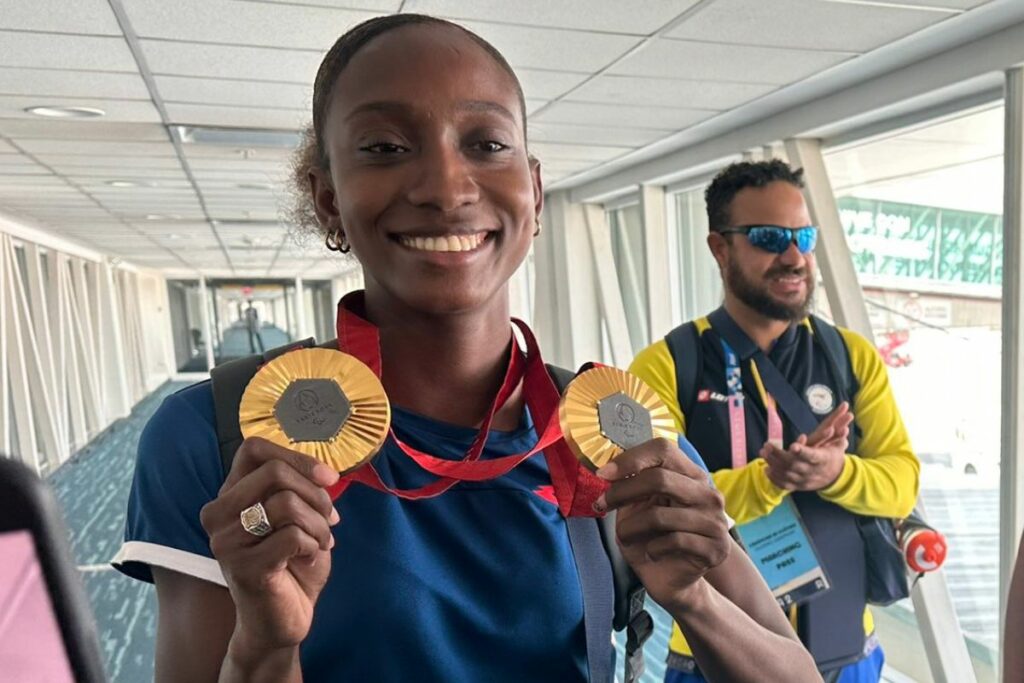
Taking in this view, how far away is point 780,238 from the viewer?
212 centimetres

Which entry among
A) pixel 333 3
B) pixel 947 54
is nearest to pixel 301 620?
pixel 333 3

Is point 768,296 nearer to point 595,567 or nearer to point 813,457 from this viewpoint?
point 813,457

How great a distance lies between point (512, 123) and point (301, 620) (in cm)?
57

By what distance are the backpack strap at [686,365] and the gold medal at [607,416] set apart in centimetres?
114

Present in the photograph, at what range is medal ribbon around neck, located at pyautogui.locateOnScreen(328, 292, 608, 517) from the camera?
2.63ft

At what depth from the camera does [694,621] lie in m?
0.82

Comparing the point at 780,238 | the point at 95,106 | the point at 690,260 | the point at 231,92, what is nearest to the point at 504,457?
the point at 780,238

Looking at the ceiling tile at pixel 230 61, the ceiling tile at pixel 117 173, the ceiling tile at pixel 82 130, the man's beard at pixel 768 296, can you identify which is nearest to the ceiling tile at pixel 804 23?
the man's beard at pixel 768 296

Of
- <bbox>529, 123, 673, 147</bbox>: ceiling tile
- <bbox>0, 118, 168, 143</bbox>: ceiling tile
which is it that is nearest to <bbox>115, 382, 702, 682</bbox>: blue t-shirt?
<bbox>529, 123, 673, 147</bbox>: ceiling tile

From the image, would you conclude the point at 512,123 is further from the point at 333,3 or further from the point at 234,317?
the point at 234,317

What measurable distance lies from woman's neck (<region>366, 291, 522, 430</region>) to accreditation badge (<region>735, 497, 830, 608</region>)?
111 cm

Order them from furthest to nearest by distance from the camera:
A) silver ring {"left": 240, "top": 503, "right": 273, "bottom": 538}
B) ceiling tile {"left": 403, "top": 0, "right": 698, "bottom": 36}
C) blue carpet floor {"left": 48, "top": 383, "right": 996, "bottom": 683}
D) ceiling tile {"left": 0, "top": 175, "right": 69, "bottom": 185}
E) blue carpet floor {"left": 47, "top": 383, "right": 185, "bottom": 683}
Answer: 1. ceiling tile {"left": 0, "top": 175, "right": 69, "bottom": 185}
2. blue carpet floor {"left": 47, "top": 383, "right": 185, "bottom": 683}
3. blue carpet floor {"left": 48, "top": 383, "right": 996, "bottom": 683}
4. ceiling tile {"left": 403, "top": 0, "right": 698, "bottom": 36}
5. silver ring {"left": 240, "top": 503, "right": 273, "bottom": 538}

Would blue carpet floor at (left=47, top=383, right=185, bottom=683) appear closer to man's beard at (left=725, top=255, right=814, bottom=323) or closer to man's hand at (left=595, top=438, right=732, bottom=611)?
man's hand at (left=595, top=438, right=732, bottom=611)

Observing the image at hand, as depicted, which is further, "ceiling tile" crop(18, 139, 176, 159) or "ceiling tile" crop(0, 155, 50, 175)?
"ceiling tile" crop(0, 155, 50, 175)
